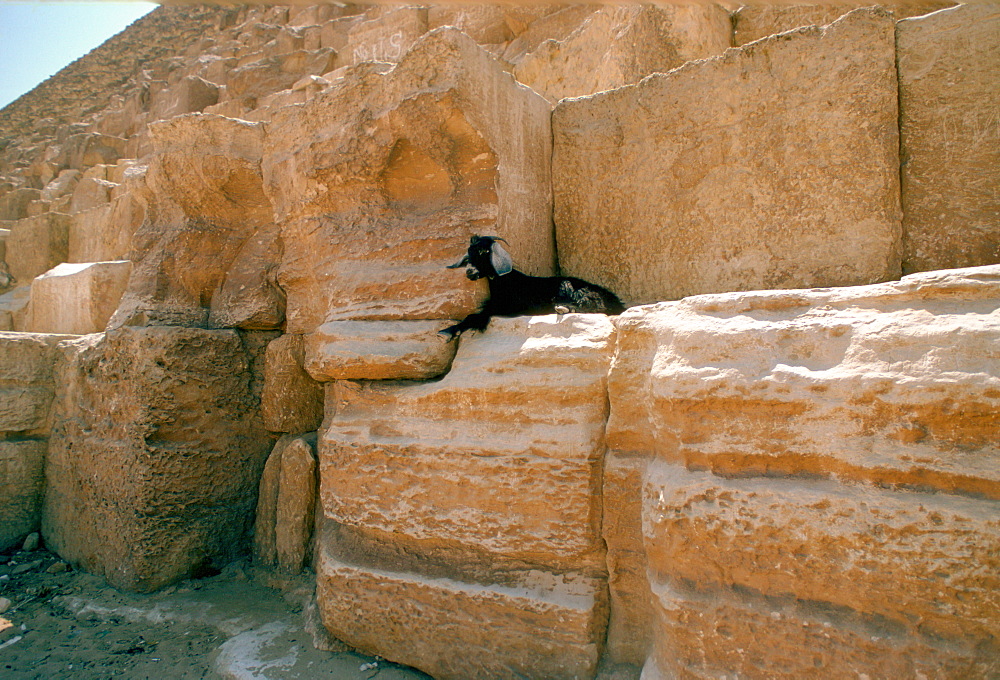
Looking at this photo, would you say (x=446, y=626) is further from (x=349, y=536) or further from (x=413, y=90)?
(x=413, y=90)

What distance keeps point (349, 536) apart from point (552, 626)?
939mm

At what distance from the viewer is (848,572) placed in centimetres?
148

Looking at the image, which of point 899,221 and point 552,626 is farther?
point 899,221

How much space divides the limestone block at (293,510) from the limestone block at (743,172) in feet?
5.25

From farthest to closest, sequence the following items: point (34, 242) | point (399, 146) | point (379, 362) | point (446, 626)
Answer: point (34, 242) < point (399, 146) < point (379, 362) < point (446, 626)

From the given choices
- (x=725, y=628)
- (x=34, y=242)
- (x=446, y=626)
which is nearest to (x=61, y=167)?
(x=34, y=242)

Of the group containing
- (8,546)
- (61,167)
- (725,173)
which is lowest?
(8,546)

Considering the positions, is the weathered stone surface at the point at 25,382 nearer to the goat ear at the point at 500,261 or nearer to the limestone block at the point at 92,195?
the goat ear at the point at 500,261

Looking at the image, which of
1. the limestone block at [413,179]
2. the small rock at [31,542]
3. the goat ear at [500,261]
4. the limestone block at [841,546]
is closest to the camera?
the limestone block at [841,546]

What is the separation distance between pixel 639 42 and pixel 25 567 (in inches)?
183

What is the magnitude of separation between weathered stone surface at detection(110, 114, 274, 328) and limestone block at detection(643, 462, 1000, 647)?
2616 millimetres

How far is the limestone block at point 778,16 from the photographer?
12.7ft

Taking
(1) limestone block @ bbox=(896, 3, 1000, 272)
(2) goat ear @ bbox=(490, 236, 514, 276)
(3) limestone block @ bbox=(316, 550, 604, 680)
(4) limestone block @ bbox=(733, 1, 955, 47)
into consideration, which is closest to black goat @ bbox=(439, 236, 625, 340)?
(2) goat ear @ bbox=(490, 236, 514, 276)

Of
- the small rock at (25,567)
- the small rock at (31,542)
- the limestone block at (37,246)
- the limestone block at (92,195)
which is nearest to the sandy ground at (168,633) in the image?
the small rock at (25,567)
